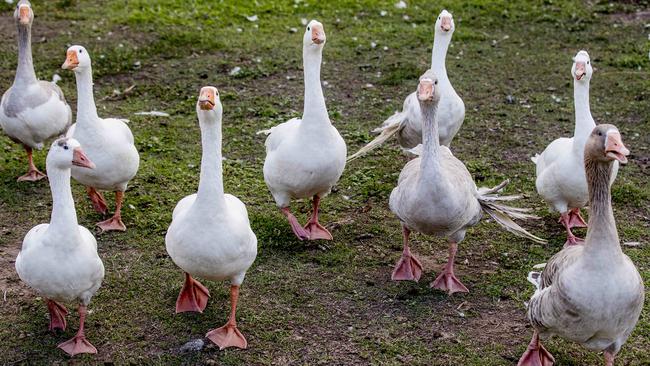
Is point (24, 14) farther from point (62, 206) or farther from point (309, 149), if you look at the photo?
point (62, 206)

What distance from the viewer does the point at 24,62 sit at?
8.00 m

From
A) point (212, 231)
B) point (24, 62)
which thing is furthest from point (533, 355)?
point (24, 62)

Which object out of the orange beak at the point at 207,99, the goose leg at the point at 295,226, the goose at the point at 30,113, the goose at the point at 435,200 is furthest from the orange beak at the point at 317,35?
the goose at the point at 30,113

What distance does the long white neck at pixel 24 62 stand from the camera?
7.89 m

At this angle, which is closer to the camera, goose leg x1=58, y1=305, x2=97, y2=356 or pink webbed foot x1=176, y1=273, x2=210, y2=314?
goose leg x1=58, y1=305, x2=97, y2=356

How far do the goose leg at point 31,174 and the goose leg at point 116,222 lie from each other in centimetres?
116

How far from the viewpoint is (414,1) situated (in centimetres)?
1306

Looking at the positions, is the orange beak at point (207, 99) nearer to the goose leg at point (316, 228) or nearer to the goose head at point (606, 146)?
the goose leg at point (316, 228)

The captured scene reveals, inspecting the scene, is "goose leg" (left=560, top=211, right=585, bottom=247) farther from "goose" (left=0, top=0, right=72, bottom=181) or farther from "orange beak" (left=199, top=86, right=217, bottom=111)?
"goose" (left=0, top=0, right=72, bottom=181)

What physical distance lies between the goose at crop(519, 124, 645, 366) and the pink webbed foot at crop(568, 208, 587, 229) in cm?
241

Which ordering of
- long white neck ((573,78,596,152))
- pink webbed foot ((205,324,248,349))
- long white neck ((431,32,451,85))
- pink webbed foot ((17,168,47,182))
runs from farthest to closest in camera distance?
pink webbed foot ((17,168,47,182))
long white neck ((431,32,451,85))
long white neck ((573,78,596,152))
pink webbed foot ((205,324,248,349))

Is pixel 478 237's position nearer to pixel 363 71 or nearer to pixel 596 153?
pixel 596 153

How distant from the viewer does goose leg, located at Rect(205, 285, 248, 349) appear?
5.44 metres

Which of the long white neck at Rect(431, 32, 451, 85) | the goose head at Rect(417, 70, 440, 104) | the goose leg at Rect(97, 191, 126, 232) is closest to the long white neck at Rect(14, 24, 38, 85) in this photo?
the goose leg at Rect(97, 191, 126, 232)
